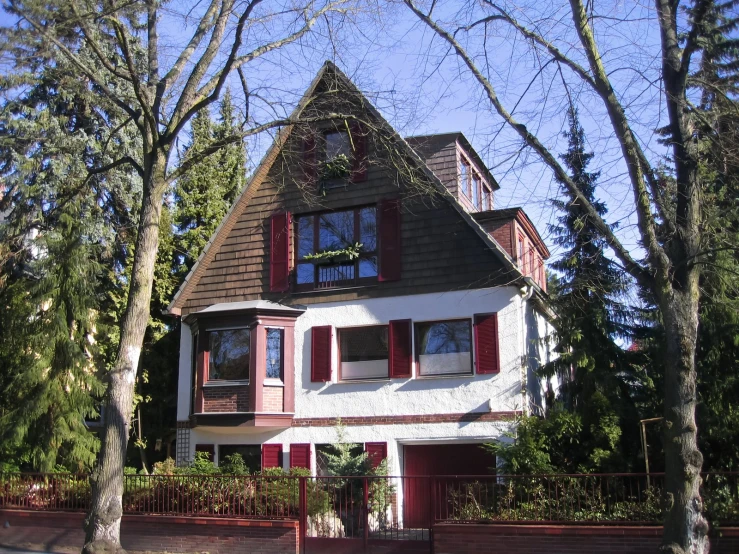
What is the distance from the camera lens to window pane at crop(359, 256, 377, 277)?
18.7 m

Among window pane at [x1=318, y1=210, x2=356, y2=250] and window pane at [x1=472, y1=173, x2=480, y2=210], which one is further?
window pane at [x1=472, y1=173, x2=480, y2=210]

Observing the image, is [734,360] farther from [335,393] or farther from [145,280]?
[145,280]

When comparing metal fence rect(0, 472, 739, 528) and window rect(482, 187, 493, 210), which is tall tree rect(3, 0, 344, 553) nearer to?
metal fence rect(0, 472, 739, 528)

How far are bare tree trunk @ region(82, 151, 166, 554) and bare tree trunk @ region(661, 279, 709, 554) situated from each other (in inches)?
302

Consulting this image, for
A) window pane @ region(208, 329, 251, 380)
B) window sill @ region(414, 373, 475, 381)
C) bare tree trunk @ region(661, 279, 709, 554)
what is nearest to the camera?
bare tree trunk @ region(661, 279, 709, 554)

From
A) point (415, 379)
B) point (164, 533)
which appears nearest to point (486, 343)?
point (415, 379)

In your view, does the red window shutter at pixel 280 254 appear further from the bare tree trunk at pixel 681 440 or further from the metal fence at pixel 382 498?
the bare tree trunk at pixel 681 440

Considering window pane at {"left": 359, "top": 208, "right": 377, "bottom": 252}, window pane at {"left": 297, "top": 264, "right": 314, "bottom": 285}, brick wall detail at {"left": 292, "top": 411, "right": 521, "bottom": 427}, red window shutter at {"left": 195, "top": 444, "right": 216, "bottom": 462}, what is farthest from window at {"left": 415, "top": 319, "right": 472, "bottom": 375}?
red window shutter at {"left": 195, "top": 444, "right": 216, "bottom": 462}

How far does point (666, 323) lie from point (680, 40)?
158 inches

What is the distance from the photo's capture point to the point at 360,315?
18562mm

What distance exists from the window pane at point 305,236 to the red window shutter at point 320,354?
6.81 feet

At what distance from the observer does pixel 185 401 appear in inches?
781

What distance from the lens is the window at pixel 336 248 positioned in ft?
61.9

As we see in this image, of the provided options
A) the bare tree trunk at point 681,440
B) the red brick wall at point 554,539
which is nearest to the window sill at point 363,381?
the red brick wall at point 554,539
